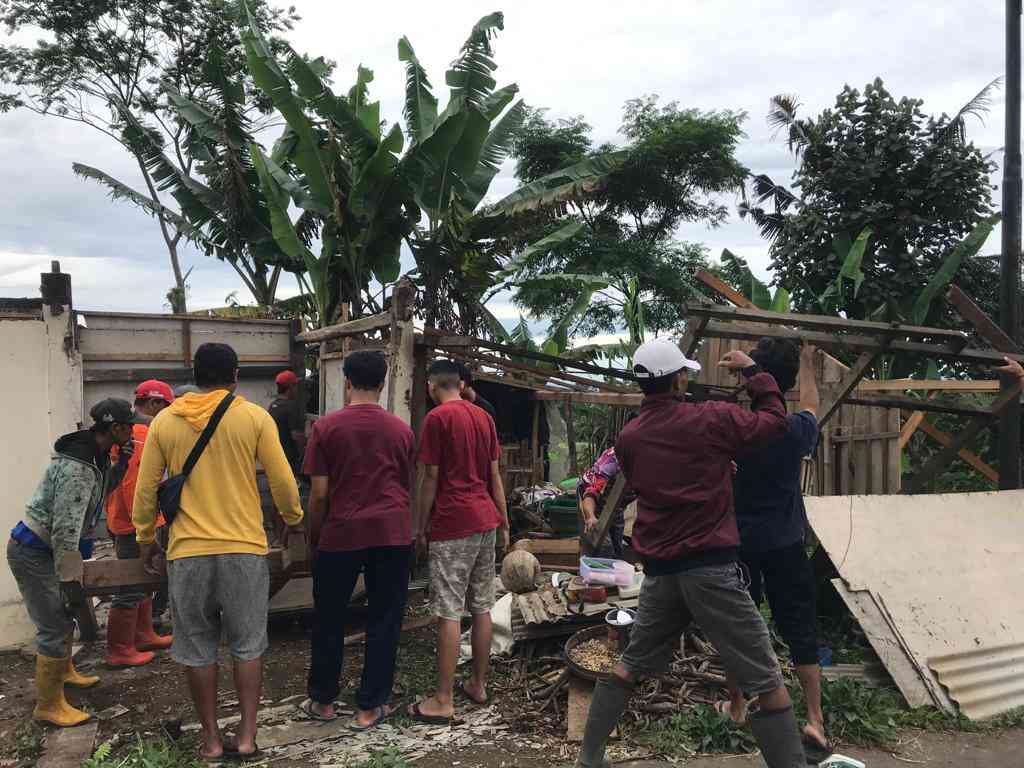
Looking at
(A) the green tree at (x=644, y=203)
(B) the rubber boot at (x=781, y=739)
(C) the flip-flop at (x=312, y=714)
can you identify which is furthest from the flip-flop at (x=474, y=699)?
(A) the green tree at (x=644, y=203)

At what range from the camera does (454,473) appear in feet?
14.0

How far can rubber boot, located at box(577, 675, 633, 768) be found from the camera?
127 inches

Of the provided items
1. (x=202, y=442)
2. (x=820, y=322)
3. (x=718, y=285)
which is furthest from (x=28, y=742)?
(x=718, y=285)

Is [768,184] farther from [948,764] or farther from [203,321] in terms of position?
[948,764]

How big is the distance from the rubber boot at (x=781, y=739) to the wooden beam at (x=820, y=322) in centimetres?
213

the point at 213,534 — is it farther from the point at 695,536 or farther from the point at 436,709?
the point at 695,536

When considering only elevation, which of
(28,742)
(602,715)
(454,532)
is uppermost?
(454,532)

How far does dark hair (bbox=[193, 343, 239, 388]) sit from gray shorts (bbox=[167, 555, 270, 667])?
2.60ft

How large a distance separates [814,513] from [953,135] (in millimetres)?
11208

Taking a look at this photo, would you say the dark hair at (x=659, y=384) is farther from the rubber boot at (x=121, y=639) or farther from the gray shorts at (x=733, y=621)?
the rubber boot at (x=121, y=639)

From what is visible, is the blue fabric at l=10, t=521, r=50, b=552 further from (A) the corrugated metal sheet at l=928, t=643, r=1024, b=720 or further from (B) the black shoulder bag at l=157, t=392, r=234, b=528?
(A) the corrugated metal sheet at l=928, t=643, r=1024, b=720

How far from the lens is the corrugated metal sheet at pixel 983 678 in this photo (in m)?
4.11

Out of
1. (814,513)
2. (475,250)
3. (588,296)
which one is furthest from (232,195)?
(814,513)

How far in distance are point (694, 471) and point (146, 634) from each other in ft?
13.9
